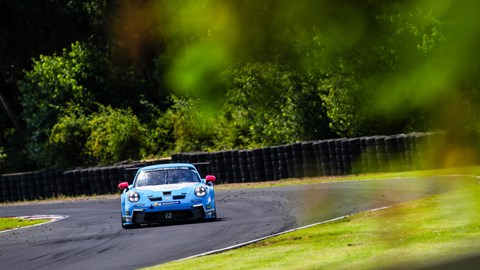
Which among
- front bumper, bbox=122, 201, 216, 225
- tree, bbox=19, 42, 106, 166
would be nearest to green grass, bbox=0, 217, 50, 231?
front bumper, bbox=122, 201, 216, 225

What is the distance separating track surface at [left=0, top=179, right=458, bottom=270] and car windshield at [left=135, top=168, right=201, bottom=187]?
3.16 feet

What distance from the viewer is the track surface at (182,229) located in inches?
476

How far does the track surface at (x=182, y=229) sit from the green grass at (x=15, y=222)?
88 centimetres

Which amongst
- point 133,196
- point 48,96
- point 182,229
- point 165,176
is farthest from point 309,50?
point 48,96

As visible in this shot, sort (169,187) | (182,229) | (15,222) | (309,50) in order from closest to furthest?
(309,50)
(182,229)
(169,187)
(15,222)

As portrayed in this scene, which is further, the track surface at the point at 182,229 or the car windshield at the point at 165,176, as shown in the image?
the car windshield at the point at 165,176

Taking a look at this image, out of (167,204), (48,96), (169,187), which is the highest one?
(48,96)

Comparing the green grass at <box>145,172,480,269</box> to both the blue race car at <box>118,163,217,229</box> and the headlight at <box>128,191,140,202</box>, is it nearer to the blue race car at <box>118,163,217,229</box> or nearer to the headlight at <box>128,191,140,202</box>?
the blue race car at <box>118,163,217,229</box>

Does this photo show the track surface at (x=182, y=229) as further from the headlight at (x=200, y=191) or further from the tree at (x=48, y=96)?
the tree at (x=48, y=96)

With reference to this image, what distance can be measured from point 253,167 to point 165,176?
43.5ft

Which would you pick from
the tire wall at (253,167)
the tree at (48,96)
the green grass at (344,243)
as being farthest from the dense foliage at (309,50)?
the tree at (48,96)

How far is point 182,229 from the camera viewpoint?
1608cm

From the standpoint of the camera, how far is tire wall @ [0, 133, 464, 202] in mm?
26422

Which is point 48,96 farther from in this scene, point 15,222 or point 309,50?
point 309,50
